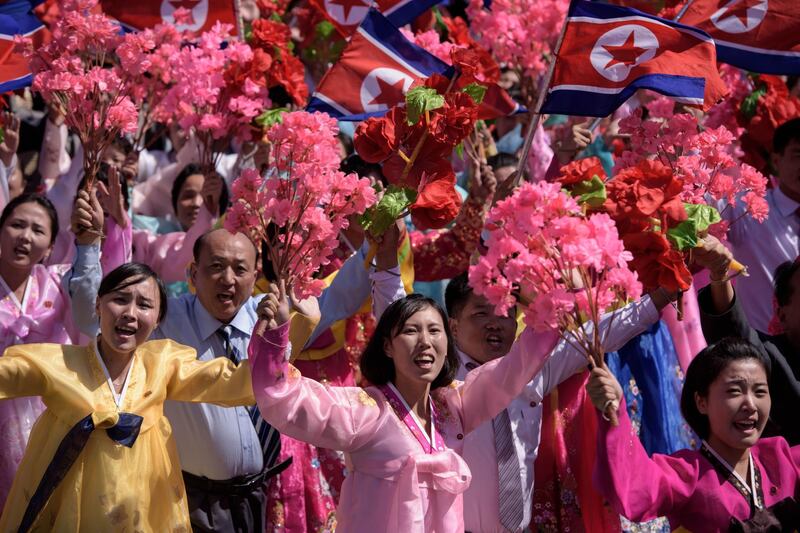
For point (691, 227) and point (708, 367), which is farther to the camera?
point (708, 367)

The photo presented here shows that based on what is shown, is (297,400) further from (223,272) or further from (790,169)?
(790,169)

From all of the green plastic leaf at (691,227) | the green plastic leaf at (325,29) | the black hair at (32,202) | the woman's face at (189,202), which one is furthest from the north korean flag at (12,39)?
the green plastic leaf at (691,227)

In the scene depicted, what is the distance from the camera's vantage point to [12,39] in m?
6.25

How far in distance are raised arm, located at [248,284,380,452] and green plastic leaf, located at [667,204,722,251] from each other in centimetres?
117

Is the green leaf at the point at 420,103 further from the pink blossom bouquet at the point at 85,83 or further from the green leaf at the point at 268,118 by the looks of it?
the green leaf at the point at 268,118

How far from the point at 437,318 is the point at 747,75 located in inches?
144

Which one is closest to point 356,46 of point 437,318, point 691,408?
point 437,318

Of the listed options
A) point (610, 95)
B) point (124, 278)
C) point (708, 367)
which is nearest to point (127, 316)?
point (124, 278)

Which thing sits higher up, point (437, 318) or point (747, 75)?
point (747, 75)

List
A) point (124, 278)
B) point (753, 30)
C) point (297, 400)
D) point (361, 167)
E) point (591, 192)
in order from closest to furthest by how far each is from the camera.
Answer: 1. point (297, 400)
2. point (591, 192)
3. point (124, 278)
4. point (361, 167)
5. point (753, 30)

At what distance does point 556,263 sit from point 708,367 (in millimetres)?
930

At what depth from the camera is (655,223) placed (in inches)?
162

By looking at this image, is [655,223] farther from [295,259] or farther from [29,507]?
[29,507]

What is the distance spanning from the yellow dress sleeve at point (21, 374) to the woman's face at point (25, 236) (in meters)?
1.13
